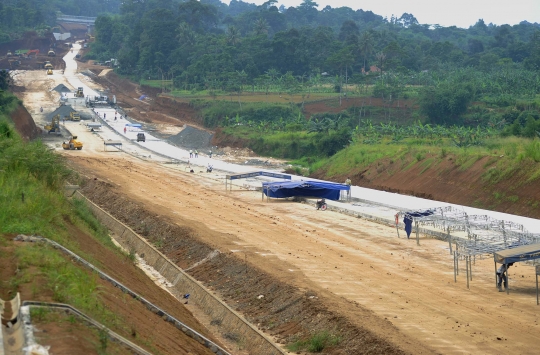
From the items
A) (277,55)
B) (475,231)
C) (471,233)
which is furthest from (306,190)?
(277,55)

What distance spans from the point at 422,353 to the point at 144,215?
25096 millimetres

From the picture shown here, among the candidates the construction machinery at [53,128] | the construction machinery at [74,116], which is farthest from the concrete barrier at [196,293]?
the construction machinery at [74,116]

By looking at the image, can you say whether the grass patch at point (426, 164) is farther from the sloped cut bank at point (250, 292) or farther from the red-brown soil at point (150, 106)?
the red-brown soil at point (150, 106)

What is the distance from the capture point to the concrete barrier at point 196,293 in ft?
72.0

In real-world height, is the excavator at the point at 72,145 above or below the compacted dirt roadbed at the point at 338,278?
below

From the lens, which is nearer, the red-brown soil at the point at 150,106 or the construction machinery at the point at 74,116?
the construction machinery at the point at 74,116

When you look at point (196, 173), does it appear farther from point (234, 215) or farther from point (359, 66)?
point (359, 66)

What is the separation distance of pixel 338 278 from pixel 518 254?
6.22m

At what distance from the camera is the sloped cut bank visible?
20.2 metres

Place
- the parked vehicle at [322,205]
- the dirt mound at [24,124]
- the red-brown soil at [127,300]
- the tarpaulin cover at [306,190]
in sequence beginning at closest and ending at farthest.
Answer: the red-brown soil at [127,300]
the parked vehicle at [322,205]
the tarpaulin cover at [306,190]
the dirt mound at [24,124]

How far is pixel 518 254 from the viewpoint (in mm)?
23047

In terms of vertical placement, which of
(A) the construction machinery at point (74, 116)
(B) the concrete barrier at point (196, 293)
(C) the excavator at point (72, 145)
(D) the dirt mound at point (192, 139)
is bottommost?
(D) the dirt mound at point (192, 139)

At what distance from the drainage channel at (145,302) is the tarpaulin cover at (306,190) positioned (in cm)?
2907

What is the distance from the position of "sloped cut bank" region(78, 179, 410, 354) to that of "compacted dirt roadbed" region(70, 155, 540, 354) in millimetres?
46
